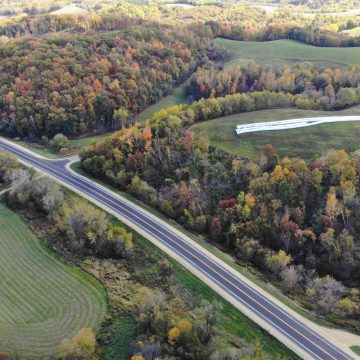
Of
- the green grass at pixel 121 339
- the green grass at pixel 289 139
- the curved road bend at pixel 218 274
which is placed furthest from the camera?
the green grass at pixel 289 139

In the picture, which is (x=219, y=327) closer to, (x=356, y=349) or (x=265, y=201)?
(x=356, y=349)

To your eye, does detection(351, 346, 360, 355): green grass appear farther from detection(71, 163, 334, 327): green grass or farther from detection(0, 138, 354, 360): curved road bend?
detection(71, 163, 334, 327): green grass

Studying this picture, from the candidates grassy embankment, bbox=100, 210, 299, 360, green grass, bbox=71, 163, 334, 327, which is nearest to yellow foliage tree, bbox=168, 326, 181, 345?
grassy embankment, bbox=100, 210, 299, 360

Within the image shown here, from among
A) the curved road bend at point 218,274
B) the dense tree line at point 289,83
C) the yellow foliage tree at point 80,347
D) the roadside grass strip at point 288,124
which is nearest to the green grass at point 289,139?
the roadside grass strip at point 288,124

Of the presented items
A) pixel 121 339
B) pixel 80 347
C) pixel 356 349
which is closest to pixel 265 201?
pixel 356 349

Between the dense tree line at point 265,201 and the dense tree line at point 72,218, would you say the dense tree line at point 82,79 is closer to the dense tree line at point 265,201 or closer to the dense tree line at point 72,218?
the dense tree line at point 265,201
